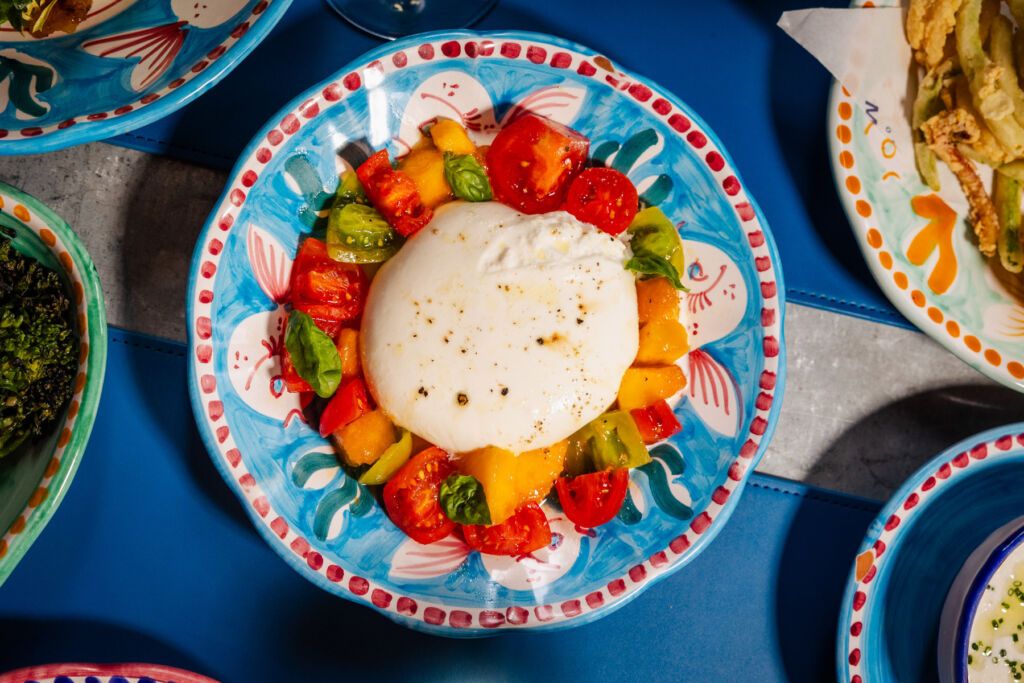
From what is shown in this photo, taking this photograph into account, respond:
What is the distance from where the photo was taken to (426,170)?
4.73 ft

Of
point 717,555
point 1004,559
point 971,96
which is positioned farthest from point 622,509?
point 971,96

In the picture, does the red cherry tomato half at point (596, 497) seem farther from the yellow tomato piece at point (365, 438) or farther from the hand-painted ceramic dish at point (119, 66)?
the hand-painted ceramic dish at point (119, 66)

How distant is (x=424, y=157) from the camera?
1.44 m

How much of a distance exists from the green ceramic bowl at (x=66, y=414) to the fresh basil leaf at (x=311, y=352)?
37 centimetres

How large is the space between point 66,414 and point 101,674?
1.71 ft

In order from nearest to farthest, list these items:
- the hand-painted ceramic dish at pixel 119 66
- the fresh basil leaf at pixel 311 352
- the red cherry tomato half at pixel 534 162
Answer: the hand-painted ceramic dish at pixel 119 66
the fresh basil leaf at pixel 311 352
the red cherry tomato half at pixel 534 162

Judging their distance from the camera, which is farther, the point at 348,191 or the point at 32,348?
the point at 348,191

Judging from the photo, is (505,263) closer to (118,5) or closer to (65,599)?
(118,5)

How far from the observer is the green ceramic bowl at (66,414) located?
1.26 meters

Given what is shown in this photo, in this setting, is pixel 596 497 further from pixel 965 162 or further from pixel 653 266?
pixel 965 162

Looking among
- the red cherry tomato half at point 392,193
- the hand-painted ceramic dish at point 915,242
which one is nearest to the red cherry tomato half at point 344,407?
the red cherry tomato half at point 392,193

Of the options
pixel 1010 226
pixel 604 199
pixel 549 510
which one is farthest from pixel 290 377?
pixel 1010 226

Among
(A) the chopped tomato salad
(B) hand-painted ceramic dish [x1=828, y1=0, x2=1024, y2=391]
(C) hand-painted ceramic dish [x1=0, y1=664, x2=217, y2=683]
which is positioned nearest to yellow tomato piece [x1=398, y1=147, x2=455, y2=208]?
(A) the chopped tomato salad

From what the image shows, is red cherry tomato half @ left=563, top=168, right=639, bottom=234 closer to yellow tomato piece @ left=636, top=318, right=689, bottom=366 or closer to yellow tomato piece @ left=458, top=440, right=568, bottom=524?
yellow tomato piece @ left=636, top=318, right=689, bottom=366
